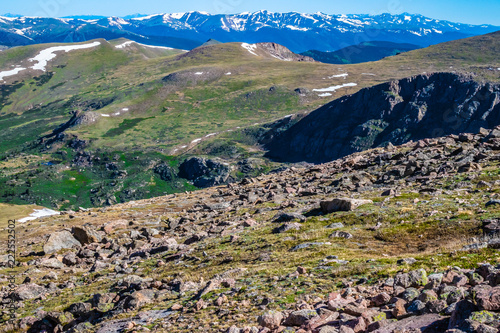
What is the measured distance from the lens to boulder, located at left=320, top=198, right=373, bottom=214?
3138 cm

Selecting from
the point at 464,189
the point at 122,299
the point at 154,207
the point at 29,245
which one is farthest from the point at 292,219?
the point at 154,207

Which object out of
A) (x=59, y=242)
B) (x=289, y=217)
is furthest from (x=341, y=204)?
(x=59, y=242)

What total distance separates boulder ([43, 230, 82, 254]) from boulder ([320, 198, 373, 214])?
27.2 meters

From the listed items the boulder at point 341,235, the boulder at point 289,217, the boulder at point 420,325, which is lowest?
the boulder at point 289,217

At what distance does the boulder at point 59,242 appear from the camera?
39.8m

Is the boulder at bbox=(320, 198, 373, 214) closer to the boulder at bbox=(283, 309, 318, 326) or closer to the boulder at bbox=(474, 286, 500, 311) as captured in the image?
the boulder at bbox=(283, 309, 318, 326)

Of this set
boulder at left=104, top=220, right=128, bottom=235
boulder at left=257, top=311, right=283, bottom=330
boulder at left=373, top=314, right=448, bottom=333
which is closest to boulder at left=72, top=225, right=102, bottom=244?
boulder at left=104, top=220, right=128, bottom=235

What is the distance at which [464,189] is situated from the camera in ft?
98.0

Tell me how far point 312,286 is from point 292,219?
671 inches

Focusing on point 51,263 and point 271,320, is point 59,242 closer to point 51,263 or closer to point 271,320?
point 51,263

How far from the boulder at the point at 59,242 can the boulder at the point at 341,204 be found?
2721 cm

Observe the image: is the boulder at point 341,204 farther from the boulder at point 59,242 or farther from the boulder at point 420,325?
the boulder at point 59,242

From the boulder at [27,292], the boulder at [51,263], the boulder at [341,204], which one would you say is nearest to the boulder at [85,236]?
the boulder at [51,263]

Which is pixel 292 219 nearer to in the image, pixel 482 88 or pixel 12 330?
pixel 12 330
